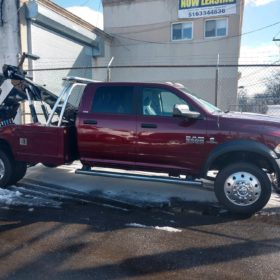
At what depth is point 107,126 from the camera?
5668mm

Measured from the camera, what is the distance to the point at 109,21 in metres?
21.8

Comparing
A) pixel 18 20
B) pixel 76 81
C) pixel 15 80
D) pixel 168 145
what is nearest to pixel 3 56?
pixel 18 20

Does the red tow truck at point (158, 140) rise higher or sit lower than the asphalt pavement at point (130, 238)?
higher

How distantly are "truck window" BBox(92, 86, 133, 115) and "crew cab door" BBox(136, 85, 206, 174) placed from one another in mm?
220

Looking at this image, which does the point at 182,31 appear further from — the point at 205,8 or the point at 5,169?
the point at 5,169

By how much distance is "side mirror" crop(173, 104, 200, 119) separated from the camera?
5.09 meters

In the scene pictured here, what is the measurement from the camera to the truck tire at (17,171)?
6.42 metres

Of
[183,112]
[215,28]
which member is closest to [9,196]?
[183,112]

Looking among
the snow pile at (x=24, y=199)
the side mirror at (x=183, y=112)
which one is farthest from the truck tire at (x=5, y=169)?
the side mirror at (x=183, y=112)

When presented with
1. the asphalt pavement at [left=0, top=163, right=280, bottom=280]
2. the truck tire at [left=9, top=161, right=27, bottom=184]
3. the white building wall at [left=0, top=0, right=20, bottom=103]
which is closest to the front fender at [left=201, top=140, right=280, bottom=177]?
the asphalt pavement at [left=0, top=163, right=280, bottom=280]

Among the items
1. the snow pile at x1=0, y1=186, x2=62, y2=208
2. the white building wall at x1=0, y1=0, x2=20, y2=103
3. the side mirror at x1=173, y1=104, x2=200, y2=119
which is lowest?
the snow pile at x1=0, y1=186, x2=62, y2=208

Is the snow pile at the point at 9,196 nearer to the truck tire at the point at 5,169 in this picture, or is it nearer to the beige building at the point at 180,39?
the truck tire at the point at 5,169

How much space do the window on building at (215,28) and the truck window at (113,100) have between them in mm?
15662

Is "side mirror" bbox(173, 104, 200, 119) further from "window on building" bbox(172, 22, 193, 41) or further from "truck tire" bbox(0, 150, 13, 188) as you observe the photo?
"window on building" bbox(172, 22, 193, 41)
